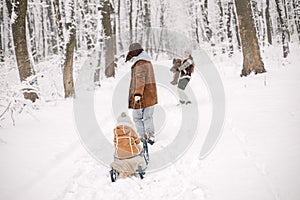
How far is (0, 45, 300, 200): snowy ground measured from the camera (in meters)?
3.12

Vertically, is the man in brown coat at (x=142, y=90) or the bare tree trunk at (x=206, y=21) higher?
the bare tree trunk at (x=206, y=21)

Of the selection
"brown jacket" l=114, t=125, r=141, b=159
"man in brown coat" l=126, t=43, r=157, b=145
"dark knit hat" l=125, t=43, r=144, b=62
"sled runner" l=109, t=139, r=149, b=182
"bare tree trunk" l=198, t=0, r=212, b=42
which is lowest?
"sled runner" l=109, t=139, r=149, b=182

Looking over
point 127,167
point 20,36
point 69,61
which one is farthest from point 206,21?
point 127,167

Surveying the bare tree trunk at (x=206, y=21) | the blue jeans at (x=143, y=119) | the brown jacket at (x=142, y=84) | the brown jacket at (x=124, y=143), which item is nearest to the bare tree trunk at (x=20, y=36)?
the blue jeans at (x=143, y=119)

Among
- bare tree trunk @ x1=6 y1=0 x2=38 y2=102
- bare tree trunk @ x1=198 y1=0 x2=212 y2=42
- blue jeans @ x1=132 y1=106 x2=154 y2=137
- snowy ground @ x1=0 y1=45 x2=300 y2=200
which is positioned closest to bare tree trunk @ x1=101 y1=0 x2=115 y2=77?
bare tree trunk @ x1=6 y1=0 x2=38 y2=102

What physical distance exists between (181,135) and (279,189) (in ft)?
9.41

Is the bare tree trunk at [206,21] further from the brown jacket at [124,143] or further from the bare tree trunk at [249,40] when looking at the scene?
the brown jacket at [124,143]

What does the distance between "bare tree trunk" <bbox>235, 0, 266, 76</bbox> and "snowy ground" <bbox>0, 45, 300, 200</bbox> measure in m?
3.01

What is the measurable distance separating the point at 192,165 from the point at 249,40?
6.76 m

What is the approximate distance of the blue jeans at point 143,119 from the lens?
17.6ft

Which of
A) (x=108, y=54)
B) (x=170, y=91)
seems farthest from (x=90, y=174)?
(x=108, y=54)

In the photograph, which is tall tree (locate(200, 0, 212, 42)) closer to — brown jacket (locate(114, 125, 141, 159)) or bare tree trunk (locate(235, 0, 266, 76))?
bare tree trunk (locate(235, 0, 266, 76))

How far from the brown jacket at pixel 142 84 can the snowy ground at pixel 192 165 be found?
1.05 m

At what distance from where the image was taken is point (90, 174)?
4.32m
